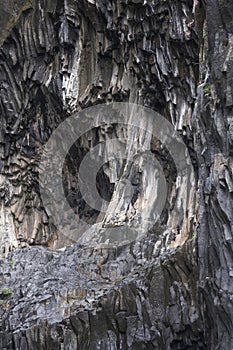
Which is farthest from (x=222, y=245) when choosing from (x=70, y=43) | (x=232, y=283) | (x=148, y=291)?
(x=70, y=43)

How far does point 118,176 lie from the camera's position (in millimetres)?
12242

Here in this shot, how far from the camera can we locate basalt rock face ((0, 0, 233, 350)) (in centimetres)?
782

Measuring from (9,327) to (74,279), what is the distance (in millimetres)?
1193

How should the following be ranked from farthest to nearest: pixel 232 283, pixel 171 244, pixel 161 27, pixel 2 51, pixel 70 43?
pixel 2 51 < pixel 70 43 < pixel 161 27 < pixel 171 244 < pixel 232 283

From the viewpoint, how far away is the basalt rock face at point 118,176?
7.82 meters

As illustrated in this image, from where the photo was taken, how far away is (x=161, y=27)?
36.3 feet

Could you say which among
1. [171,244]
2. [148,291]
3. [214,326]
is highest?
[171,244]

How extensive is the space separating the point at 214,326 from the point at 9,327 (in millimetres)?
3372

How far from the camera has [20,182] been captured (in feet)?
47.0

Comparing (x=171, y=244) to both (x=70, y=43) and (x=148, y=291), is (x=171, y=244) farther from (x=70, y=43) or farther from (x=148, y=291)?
(x=70, y=43)

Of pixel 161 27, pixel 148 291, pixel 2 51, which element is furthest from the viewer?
pixel 2 51

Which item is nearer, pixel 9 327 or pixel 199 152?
pixel 199 152

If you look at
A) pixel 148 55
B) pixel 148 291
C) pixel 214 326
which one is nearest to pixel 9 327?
pixel 148 291

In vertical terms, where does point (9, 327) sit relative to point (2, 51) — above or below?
below
